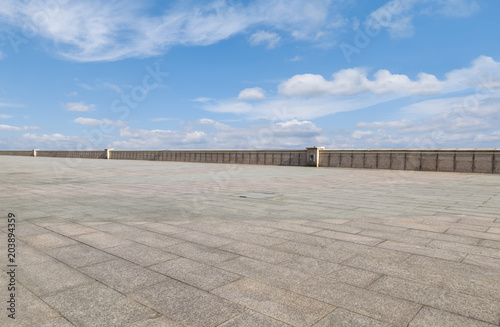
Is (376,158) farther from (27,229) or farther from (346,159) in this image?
(27,229)

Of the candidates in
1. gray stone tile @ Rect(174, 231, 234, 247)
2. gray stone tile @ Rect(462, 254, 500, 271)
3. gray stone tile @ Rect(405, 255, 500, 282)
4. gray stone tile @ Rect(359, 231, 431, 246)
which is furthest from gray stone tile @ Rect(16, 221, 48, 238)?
gray stone tile @ Rect(462, 254, 500, 271)

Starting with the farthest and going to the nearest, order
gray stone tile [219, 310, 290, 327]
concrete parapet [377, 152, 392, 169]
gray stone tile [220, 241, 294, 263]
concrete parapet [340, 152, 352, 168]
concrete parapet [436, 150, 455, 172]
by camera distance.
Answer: concrete parapet [340, 152, 352, 168], concrete parapet [377, 152, 392, 169], concrete parapet [436, 150, 455, 172], gray stone tile [220, 241, 294, 263], gray stone tile [219, 310, 290, 327]

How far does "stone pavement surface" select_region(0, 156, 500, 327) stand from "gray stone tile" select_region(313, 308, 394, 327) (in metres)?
0.01

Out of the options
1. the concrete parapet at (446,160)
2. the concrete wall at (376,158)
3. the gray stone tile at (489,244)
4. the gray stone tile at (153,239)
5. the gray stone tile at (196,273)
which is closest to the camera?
the gray stone tile at (196,273)

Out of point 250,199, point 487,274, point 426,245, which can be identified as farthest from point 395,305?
point 250,199

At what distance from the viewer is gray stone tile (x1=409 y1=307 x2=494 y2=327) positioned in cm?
243

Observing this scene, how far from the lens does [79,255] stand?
4008 millimetres

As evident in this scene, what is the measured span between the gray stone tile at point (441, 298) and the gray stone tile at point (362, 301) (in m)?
0.15

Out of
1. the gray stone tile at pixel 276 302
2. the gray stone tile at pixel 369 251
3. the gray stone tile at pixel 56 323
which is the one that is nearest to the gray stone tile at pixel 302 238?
the gray stone tile at pixel 369 251

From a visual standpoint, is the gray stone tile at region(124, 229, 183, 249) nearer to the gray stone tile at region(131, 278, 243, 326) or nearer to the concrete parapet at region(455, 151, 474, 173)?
the gray stone tile at region(131, 278, 243, 326)

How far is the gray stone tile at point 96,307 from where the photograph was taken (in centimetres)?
250

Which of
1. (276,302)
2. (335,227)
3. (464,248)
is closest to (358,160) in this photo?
(335,227)

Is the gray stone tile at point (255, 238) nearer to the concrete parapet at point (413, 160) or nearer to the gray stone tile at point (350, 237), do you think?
the gray stone tile at point (350, 237)

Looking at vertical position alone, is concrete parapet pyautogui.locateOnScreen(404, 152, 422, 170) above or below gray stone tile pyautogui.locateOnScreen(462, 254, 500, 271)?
above
